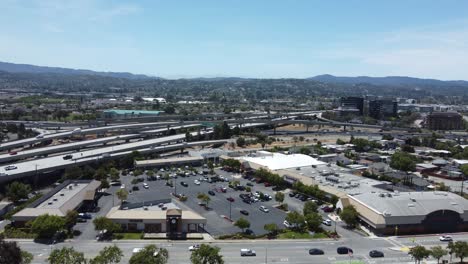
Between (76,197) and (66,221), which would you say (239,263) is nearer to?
(66,221)

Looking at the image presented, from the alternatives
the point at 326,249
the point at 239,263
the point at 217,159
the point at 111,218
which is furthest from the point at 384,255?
the point at 217,159

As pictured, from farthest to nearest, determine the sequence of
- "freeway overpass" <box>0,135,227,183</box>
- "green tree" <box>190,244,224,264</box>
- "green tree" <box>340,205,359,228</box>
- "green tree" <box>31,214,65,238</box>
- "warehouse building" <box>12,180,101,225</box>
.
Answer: "freeway overpass" <box>0,135,227,183</box>
"green tree" <box>340,205,359,228</box>
"warehouse building" <box>12,180,101,225</box>
"green tree" <box>31,214,65,238</box>
"green tree" <box>190,244,224,264</box>

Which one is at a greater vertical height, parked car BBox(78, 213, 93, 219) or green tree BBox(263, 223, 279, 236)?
green tree BBox(263, 223, 279, 236)

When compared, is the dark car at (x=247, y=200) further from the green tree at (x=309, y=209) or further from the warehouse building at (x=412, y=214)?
the warehouse building at (x=412, y=214)

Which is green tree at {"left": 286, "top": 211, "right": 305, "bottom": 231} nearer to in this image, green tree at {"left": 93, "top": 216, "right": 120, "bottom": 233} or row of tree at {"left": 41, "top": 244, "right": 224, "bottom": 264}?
row of tree at {"left": 41, "top": 244, "right": 224, "bottom": 264}

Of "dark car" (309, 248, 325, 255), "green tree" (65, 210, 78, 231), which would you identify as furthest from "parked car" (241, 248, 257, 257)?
"green tree" (65, 210, 78, 231)

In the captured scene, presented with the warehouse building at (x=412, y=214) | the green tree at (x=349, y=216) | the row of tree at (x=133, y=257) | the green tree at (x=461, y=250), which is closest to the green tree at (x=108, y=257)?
the row of tree at (x=133, y=257)
